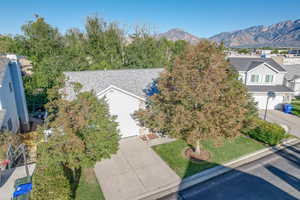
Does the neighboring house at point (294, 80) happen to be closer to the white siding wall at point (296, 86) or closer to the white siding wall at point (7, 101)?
the white siding wall at point (296, 86)

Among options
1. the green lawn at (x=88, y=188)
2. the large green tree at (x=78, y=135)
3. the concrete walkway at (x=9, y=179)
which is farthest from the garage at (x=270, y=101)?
the concrete walkway at (x=9, y=179)

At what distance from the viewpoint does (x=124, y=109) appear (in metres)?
15.5

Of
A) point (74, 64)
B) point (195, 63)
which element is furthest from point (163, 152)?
point (74, 64)

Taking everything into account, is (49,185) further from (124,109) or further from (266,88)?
(266,88)

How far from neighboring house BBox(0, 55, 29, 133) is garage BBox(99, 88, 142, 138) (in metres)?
7.34

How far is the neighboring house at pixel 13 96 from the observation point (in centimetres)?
1314

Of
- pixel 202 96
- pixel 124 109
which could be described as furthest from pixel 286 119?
pixel 124 109

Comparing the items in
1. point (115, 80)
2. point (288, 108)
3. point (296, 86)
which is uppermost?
point (115, 80)

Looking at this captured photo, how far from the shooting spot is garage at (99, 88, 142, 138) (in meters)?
14.8

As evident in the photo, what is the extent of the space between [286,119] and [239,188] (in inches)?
613

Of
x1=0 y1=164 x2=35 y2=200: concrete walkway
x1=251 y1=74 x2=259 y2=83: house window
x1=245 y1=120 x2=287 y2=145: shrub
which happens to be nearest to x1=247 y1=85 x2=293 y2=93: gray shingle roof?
x1=251 y1=74 x2=259 y2=83: house window

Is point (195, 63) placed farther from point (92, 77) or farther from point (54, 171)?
point (92, 77)

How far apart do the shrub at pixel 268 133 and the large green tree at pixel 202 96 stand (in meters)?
5.71

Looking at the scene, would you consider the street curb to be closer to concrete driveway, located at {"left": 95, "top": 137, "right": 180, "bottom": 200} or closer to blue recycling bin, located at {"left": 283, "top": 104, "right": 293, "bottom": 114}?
concrete driveway, located at {"left": 95, "top": 137, "right": 180, "bottom": 200}
